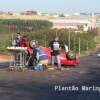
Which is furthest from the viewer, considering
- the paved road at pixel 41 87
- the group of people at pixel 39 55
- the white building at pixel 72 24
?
the white building at pixel 72 24

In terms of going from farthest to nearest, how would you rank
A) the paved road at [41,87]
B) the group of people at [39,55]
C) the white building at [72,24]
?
the white building at [72,24]
the group of people at [39,55]
the paved road at [41,87]

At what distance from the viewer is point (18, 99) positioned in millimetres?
12258

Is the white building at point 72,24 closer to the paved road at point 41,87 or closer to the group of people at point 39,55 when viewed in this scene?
the group of people at point 39,55

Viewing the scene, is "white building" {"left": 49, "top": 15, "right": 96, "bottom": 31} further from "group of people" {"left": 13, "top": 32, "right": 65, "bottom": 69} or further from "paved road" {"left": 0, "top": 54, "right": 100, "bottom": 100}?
"paved road" {"left": 0, "top": 54, "right": 100, "bottom": 100}

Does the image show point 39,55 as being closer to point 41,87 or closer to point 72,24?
point 41,87

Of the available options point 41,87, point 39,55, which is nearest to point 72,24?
point 39,55

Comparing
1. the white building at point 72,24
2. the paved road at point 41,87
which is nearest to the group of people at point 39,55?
the paved road at point 41,87

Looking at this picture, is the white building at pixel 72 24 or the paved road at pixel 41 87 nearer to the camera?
the paved road at pixel 41 87

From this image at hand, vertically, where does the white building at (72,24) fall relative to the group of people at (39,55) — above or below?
below

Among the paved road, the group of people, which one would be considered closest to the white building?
the group of people

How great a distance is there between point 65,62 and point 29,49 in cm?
169

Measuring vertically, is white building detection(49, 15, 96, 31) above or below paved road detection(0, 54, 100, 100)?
below

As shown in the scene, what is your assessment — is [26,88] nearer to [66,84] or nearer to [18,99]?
[66,84]

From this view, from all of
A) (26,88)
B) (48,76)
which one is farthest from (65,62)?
(26,88)
